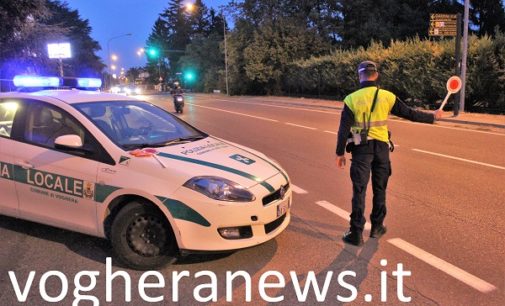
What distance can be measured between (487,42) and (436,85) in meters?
2.87

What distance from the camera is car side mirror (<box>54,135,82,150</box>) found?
4320 mm

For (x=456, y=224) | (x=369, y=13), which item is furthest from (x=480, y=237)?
(x=369, y=13)

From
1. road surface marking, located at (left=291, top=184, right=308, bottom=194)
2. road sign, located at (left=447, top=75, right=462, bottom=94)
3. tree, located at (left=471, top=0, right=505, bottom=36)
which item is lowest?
road surface marking, located at (left=291, top=184, right=308, bottom=194)

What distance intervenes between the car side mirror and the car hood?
711 mm

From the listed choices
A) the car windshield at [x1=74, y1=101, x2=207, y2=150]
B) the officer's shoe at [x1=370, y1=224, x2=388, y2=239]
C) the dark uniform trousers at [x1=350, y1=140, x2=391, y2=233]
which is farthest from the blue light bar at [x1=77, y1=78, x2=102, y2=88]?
the officer's shoe at [x1=370, y1=224, x2=388, y2=239]

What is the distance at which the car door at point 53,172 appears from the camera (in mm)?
4387

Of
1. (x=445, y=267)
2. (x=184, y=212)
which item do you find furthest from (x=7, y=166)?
(x=445, y=267)

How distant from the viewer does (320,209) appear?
605cm

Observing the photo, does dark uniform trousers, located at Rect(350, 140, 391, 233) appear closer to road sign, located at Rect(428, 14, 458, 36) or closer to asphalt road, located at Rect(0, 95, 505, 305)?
asphalt road, located at Rect(0, 95, 505, 305)

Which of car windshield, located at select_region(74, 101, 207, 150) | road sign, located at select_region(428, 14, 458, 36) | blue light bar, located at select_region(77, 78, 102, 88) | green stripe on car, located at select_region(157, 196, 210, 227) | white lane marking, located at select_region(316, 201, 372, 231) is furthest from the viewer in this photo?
road sign, located at select_region(428, 14, 458, 36)

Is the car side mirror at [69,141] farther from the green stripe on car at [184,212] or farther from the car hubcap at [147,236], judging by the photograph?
the green stripe on car at [184,212]

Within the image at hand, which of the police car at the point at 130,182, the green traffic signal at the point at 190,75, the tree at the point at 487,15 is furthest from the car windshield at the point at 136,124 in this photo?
the green traffic signal at the point at 190,75

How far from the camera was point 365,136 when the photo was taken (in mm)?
4715

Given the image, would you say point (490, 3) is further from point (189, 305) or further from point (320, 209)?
point (189, 305)
